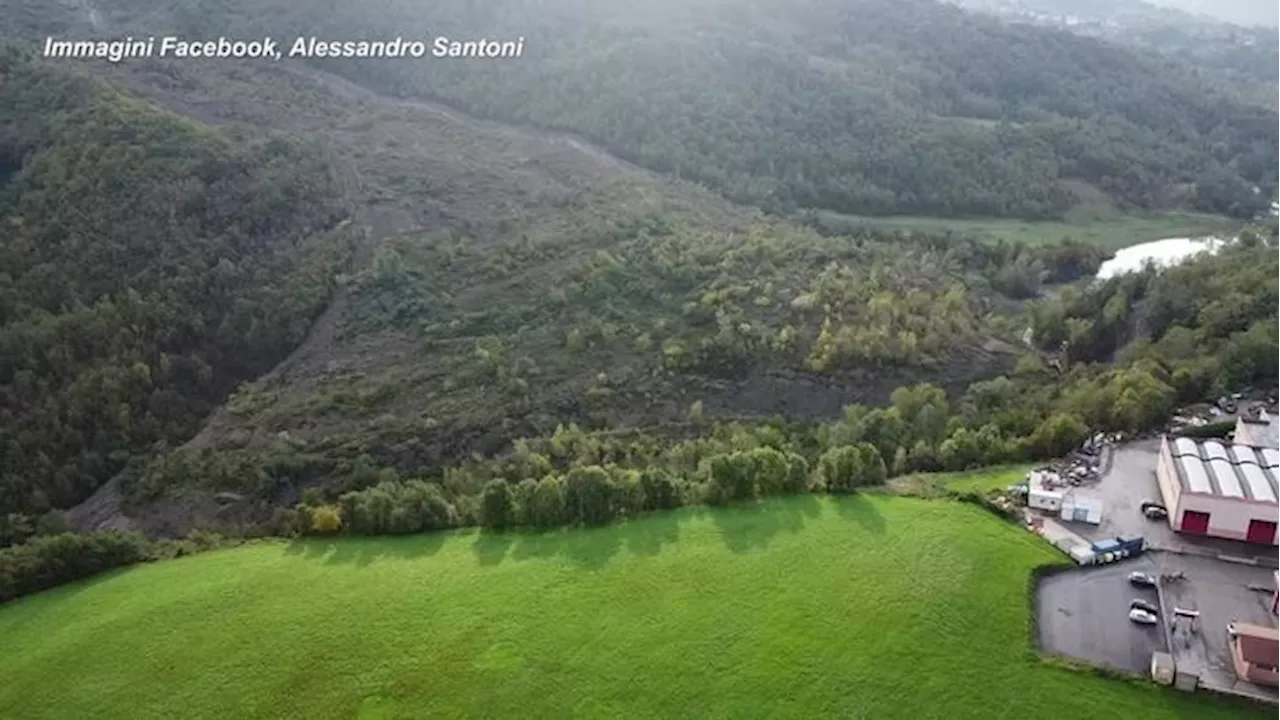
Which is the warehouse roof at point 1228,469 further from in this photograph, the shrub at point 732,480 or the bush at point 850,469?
the shrub at point 732,480

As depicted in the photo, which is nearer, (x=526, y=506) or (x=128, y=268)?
(x=526, y=506)

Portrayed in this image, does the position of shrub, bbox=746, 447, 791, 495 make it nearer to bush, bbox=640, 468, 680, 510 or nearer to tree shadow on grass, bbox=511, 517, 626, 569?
bush, bbox=640, 468, 680, 510

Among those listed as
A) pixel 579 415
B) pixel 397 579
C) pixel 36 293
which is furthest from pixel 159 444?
pixel 397 579

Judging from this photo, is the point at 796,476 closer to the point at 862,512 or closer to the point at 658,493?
the point at 862,512

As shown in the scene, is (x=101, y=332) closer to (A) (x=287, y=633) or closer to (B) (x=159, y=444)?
(B) (x=159, y=444)

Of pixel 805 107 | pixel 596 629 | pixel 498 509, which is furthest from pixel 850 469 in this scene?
pixel 805 107

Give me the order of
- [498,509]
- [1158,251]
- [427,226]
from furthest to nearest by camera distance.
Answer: [1158,251], [427,226], [498,509]
